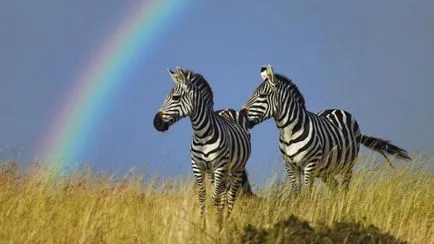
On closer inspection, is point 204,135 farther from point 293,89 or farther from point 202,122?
point 293,89

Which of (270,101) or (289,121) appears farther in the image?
(289,121)

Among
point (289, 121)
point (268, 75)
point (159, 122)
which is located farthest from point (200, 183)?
point (268, 75)

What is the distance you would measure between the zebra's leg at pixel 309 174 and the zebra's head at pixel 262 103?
3.93 ft

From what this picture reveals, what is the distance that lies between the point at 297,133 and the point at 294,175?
0.87 meters

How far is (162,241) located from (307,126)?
6209 mm

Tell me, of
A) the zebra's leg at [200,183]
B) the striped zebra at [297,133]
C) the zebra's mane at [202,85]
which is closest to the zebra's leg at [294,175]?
the striped zebra at [297,133]

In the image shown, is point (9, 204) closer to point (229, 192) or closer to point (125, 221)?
point (125, 221)

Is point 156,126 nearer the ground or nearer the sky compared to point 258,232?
nearer the sky

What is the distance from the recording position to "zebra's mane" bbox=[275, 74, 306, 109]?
44.2ft

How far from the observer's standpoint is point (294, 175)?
12.6 metres

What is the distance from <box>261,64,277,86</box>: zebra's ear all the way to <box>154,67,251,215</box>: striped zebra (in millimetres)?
1210

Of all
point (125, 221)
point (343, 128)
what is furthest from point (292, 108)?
point (125, 221)

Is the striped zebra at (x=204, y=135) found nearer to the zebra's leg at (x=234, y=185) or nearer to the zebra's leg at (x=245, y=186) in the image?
the zebra's leg at (x=234, y=185)

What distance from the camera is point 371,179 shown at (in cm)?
1253
